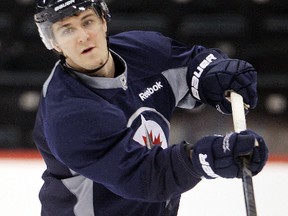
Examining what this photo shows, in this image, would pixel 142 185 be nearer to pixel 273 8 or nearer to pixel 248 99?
pixel 248 99

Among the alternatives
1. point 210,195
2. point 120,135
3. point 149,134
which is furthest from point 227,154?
point 210,195

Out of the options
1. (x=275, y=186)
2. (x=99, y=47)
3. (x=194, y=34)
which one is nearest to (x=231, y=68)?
(x=99, y=47)

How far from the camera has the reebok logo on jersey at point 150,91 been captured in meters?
2.18

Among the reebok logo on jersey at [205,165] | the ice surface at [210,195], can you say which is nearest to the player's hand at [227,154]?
the reebok logo on jersey at [205,165]

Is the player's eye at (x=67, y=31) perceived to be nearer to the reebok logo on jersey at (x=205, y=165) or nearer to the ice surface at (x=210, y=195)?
the reebok logo on jersey at (x=205, y=165)

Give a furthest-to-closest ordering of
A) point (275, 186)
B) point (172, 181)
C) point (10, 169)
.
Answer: point (10, 169) < point (275, 186) < point (172, 181)

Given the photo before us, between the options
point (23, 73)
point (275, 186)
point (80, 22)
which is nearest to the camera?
point (80, 22)

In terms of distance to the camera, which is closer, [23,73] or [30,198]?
A: [30,198]

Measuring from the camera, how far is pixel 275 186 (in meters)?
2.90

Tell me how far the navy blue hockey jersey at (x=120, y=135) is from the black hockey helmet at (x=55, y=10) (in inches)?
3.3

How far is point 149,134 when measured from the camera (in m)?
2.15

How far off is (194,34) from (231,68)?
183 cm

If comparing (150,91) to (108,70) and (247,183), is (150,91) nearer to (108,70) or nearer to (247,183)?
(108,70)

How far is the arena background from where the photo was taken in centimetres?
377
